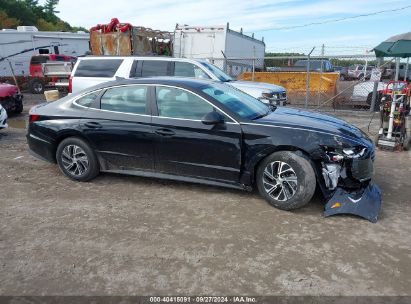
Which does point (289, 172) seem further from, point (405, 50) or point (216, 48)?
point (216, 48)

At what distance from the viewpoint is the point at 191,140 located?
473 cm

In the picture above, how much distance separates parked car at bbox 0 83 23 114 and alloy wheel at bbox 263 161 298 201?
381 inches

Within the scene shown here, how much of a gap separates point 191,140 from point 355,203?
205 centimetres

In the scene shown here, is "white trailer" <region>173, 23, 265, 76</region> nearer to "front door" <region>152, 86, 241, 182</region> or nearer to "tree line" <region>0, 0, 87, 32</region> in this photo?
"front door" <region>152, 86, 241, 182</region>

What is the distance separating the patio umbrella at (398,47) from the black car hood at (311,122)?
7062 millimetres

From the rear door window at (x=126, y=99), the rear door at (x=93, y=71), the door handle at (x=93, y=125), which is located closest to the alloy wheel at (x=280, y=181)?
the rear door window at (x=126, y=99)

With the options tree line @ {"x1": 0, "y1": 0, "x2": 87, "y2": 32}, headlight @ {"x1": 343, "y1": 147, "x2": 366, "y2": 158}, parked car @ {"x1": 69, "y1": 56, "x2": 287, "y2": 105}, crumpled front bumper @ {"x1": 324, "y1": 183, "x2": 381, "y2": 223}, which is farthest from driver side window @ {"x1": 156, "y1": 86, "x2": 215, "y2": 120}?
Answer: tree line @ {"x1": 0, "y1": 0, "x2": 87, "y2": 32}

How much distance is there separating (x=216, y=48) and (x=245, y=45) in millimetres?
3303

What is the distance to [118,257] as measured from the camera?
11.5 ft

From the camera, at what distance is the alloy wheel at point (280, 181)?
14.3 feet

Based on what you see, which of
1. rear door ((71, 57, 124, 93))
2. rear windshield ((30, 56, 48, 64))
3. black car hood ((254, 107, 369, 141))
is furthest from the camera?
rear windshield ((30, 56, 48, 64))

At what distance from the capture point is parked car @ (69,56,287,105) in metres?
9.24

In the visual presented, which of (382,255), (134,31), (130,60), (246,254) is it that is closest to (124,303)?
(246,254)

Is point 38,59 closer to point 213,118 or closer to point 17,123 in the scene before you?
point 17,123
